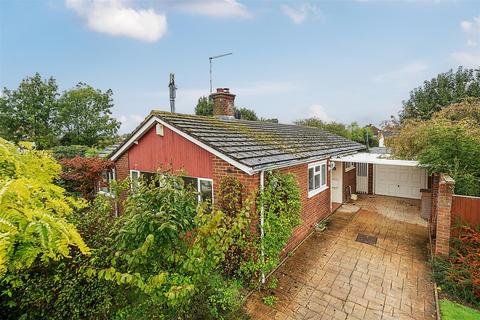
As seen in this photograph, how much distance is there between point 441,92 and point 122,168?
131 ft

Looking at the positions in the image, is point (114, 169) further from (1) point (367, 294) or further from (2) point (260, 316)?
(1) point (367, 294)

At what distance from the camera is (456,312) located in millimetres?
6477

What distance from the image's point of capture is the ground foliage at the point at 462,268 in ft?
22.9

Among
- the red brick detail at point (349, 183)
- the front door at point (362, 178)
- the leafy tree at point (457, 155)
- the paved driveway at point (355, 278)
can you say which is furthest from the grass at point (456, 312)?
the front door at point (362, 178)

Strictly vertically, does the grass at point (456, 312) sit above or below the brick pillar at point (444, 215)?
below

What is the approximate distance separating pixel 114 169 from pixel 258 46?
1270 cm

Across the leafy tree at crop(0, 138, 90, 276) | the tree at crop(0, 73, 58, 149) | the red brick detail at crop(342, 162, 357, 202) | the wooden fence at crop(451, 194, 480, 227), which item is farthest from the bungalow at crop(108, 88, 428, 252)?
the tree at crop(0, 73, 58, 149)

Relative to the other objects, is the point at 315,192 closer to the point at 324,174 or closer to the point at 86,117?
the point at 324,174

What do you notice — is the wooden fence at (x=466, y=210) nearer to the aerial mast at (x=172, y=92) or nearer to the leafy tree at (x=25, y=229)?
the leafy tree at (x=25, y=229)

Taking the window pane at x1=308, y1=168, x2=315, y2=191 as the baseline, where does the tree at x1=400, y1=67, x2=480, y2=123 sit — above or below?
above

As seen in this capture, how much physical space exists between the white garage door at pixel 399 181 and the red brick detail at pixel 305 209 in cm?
809

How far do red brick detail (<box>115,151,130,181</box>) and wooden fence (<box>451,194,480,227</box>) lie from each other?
541 inches

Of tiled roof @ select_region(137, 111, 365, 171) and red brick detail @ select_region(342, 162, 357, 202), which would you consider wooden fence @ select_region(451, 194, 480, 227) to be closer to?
tiled roof @ select_region(137, 111, 365, 171)

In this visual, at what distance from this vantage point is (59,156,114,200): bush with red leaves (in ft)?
43.4
